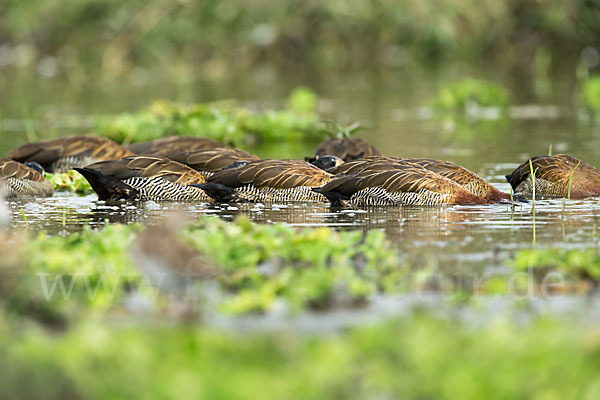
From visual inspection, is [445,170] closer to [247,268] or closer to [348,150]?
[348,150]

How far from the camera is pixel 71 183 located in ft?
45.1

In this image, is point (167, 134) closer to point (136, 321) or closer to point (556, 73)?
point (136, 321)

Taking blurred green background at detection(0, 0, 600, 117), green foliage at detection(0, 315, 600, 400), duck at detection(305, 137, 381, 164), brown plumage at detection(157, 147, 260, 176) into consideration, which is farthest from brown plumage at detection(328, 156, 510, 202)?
blurred green background at detection(0, 0, 600, 117)

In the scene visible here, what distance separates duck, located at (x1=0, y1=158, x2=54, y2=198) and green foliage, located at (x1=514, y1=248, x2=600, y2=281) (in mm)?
6603

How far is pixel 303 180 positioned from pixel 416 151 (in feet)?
17.3

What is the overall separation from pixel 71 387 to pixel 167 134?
1327 cm

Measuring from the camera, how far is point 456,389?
5.50 metres

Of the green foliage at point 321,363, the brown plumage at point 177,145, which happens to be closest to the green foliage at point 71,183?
the brown plumage at point 177,145

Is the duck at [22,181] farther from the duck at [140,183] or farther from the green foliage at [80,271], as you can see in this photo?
the green foliage at [80,271]

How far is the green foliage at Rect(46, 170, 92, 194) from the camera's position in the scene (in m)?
13.7

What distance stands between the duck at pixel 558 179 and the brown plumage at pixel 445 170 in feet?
2.21

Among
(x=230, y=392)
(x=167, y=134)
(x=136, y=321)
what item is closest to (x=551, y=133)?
(x=167, y=134)

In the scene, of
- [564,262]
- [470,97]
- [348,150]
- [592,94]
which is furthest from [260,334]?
[592,94]

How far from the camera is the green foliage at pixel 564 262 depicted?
26.1 feet
